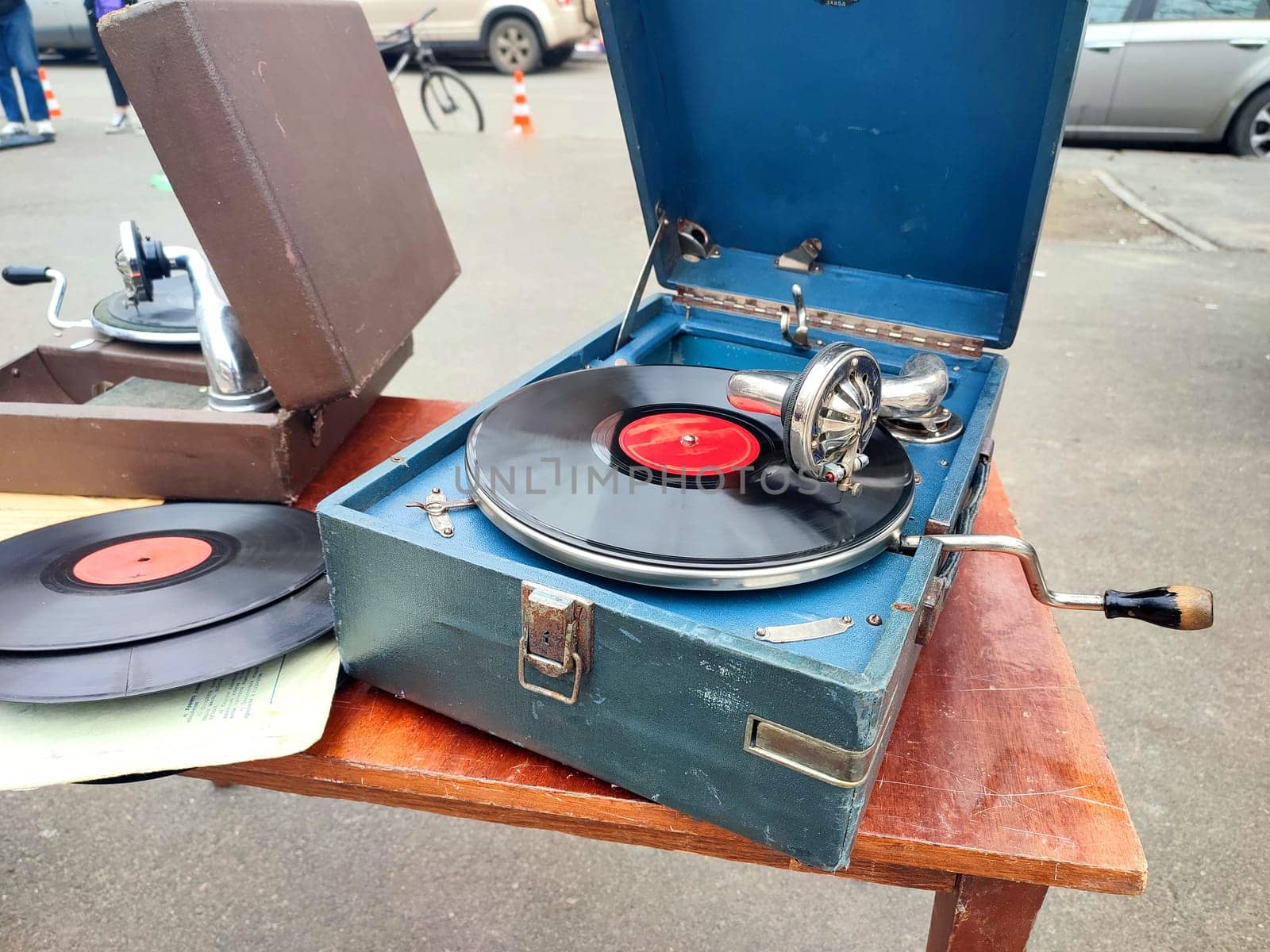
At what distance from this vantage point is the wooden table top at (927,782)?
2.82ft

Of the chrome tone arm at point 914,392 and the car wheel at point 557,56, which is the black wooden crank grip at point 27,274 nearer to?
the chrome tone arm at point 914,392

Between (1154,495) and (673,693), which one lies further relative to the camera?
(1154,495)

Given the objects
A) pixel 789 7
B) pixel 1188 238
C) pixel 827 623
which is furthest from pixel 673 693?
pixel 1188 238

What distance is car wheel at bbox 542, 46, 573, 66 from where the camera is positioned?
1030cm

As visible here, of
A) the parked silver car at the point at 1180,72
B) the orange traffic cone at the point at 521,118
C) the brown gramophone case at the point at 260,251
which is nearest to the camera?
the brown gramophone case at the point at 260,251

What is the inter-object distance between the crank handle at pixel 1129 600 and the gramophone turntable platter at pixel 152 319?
4.21ft

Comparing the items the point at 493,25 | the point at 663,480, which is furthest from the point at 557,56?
the point at 663,480

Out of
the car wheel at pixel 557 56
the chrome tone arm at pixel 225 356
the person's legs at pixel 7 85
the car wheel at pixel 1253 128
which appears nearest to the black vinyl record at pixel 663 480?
the chrome tone arm at pixel 225 356

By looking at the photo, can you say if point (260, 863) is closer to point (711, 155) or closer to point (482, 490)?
point (482, 490)

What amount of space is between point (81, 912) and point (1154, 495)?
10.4 feet

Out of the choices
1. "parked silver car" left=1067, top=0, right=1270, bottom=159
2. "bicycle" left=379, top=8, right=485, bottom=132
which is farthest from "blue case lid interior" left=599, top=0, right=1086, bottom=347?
"bicycle" left=379, top=8, right=485, bottom=132

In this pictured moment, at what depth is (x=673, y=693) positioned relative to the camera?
2.61 feet

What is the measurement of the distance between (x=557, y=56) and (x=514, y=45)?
94 cm

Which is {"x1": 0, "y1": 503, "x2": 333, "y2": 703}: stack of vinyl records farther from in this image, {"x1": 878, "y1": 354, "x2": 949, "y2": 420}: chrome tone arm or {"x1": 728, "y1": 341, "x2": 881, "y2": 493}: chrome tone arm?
{"x1": 878, "y1": 354, "x2": 949, "y2": 420}: chrome tone arm
